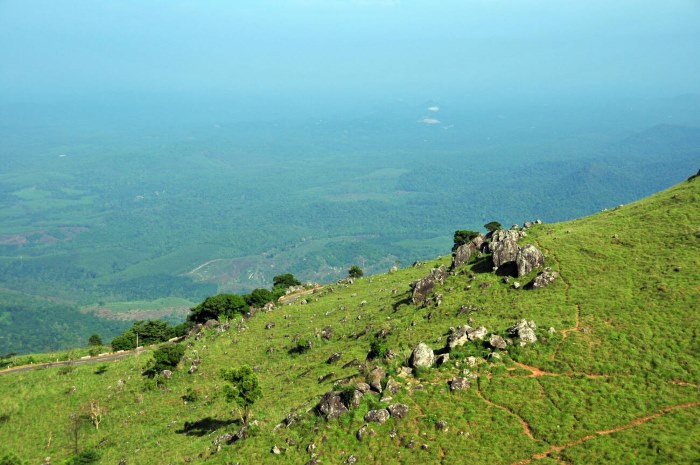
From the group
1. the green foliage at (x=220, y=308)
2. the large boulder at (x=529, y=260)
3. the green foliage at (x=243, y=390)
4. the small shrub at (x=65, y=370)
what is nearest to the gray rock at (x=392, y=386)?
the green foliage at (x=243, y=390)

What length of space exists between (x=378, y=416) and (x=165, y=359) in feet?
136

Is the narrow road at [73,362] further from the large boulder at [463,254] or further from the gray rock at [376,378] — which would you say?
the gray rock at [376,378]

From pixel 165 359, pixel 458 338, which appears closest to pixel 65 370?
pixel 165 359

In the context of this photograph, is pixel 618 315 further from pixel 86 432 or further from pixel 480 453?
pixel 86 432

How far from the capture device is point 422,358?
47312mm

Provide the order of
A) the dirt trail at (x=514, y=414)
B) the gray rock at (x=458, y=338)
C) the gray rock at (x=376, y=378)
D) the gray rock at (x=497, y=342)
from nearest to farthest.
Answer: the dirt trail at (x=514, y=414), the gray rock at (x=376, y=378), the gray rock at (x=497, y=342), the gray rock at (x=458, y=338)

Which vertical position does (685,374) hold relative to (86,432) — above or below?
above

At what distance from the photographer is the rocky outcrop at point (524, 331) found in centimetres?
4778

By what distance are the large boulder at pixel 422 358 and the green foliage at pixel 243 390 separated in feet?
51.1

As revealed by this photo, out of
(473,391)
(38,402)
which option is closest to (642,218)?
(473,391)

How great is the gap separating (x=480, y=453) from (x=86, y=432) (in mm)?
48346

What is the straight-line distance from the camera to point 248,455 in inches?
1703

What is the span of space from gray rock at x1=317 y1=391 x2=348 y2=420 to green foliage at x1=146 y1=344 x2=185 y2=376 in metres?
35.8

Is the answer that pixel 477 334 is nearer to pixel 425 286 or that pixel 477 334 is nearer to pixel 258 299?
pixel 425 286
